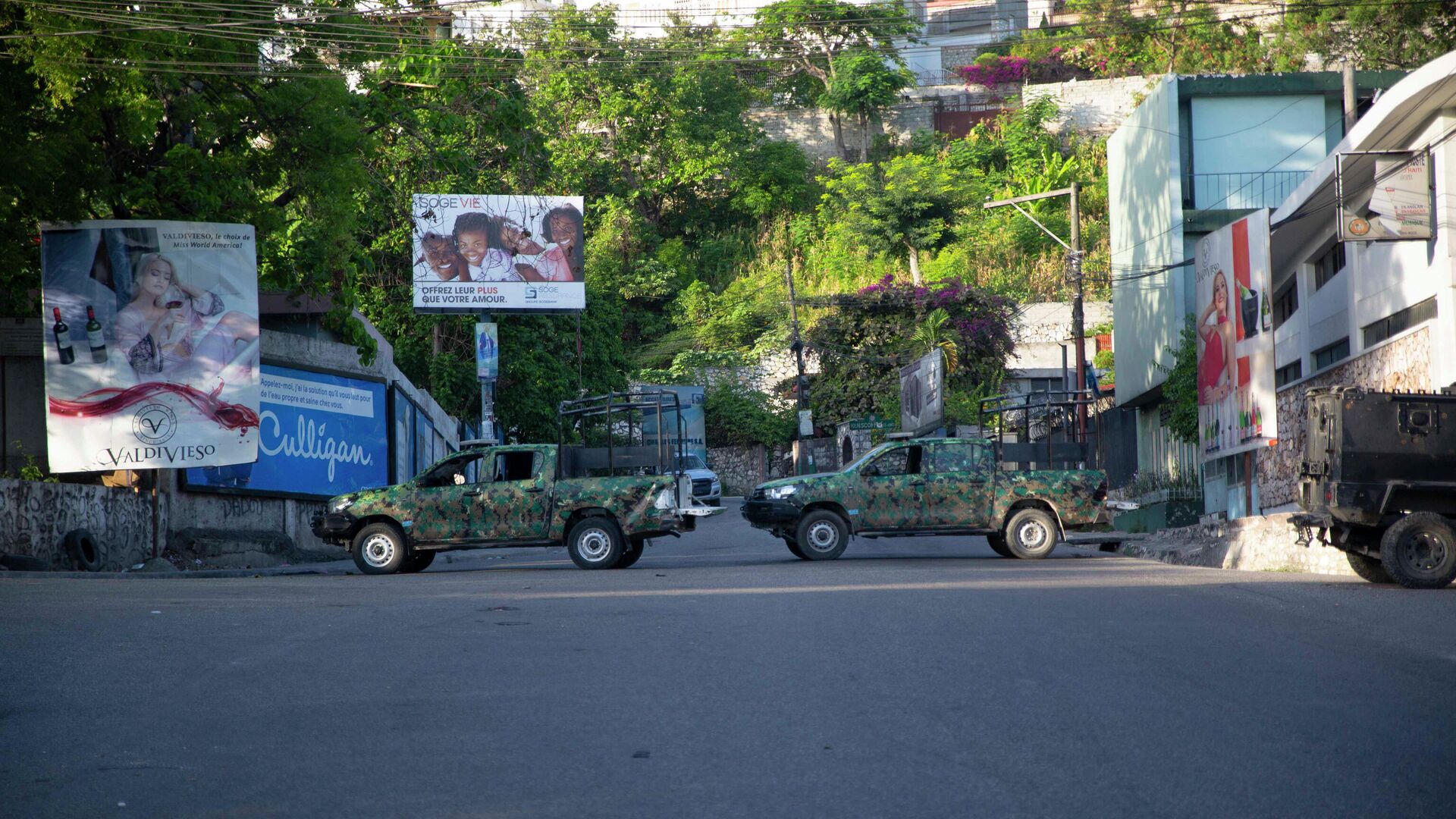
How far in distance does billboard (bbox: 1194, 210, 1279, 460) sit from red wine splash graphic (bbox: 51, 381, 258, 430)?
1536 cm

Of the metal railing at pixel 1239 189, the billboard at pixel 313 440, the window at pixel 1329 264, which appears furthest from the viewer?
the metal railing at pixel 1239 189

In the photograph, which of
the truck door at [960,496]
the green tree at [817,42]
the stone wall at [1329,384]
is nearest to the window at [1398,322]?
the stone wall at [1329,384]

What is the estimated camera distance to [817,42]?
71.0m

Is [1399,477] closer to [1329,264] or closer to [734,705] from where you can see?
[734,705]

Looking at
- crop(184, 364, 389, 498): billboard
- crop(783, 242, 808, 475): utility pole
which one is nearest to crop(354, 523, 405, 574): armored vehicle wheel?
crop(184, 364, 389, 498): billboard

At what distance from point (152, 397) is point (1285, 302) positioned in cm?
2377

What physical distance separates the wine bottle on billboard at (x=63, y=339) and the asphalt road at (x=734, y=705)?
719 centimetres

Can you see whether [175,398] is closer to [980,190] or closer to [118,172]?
[118,172]

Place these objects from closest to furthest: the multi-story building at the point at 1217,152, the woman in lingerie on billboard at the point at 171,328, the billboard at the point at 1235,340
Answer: the woman in lingerie on billboard at the point at 171,328 → the billboard at the point at 1235,340 → the multi-story building at the point at 1217,152

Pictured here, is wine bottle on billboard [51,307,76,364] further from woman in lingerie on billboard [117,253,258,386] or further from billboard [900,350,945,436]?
billboard [900,350,945,436]

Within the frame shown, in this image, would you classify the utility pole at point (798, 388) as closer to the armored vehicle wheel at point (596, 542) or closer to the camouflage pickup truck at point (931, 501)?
the camouflage pickup truck at point (931, 501)

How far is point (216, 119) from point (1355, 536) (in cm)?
1615

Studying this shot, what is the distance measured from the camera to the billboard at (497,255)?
35.2 metres

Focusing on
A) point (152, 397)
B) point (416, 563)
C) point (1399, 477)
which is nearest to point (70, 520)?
point (152, 397)
